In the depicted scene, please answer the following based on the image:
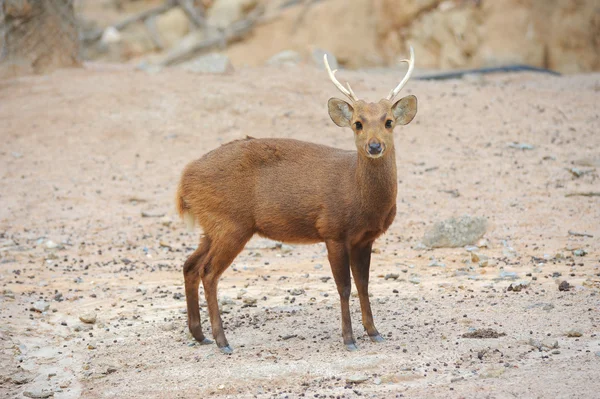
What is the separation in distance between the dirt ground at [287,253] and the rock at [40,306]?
3cm

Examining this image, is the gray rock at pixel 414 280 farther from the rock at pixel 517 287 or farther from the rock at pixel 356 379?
the rock at pixel 356 379

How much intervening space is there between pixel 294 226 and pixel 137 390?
1664 millimetres

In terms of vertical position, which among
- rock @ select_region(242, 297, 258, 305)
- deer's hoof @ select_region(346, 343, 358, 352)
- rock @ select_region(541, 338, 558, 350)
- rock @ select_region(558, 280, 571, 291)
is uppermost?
rock @ select_region(558, 280, 571, 291)

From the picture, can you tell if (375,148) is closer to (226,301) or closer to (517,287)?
(517,287)

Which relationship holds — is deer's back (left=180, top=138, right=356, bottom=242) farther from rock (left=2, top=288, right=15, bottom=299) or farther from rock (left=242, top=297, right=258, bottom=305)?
rock (left=2, top=288, right=15, bottom=299)

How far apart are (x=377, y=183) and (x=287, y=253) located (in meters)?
3.36

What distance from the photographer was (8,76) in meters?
15.5

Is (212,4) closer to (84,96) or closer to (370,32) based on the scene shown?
(370,32)

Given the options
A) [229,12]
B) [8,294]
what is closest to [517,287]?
[8,294]

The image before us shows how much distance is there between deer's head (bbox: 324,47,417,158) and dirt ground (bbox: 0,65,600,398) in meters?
1.47

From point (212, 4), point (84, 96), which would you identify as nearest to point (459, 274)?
point (84, 96)

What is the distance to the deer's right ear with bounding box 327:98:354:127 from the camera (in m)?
6.39

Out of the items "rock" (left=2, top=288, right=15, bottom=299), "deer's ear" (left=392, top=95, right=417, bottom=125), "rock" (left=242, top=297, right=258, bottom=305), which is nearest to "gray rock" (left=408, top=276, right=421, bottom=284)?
"rock" (left=242, top=297, right=258, bottom=305)

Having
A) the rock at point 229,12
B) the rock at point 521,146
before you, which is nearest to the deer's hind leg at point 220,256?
the rock at point 521,146
